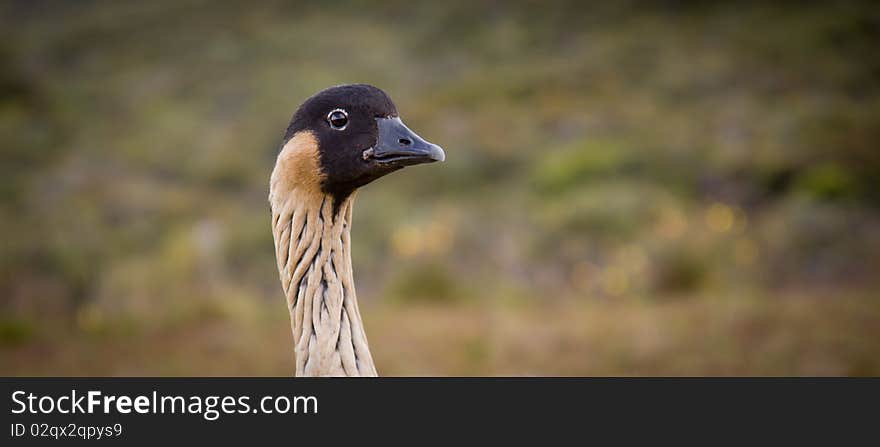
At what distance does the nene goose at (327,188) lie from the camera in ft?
12.3

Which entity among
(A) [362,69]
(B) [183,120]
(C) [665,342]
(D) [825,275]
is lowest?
(C) [665,342]

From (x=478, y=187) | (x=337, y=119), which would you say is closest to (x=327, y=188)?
(x=337, y=119)

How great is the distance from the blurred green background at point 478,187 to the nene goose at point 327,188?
5400 mm

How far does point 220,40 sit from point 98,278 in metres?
21.9

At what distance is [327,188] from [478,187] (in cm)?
1603

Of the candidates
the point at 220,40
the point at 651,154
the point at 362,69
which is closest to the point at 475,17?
the point at 362,69

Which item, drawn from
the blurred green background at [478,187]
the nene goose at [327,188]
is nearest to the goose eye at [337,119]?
the nene goose at [327,188]

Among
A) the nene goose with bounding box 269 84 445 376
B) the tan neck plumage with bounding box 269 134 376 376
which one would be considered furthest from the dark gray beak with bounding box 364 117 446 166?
the tan neck plumage with bounding box 269 134 376 376

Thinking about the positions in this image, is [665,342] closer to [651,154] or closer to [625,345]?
[625,345]

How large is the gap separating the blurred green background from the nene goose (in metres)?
5.40

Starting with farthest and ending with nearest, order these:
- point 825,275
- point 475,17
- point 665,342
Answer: point 475,17, point 825,275, point 665,342

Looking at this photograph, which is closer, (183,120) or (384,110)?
(384,110)

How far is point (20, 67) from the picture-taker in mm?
27328

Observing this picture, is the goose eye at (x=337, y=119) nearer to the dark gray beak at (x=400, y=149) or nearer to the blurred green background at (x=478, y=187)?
the dark gray beak at (x=400, y=149)
